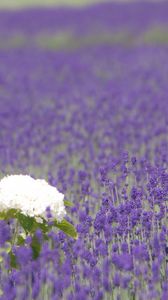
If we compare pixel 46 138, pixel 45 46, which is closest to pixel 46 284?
pixel 46 138

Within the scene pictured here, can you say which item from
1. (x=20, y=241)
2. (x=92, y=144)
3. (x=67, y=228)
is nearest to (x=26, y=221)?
(x=20, y=241)

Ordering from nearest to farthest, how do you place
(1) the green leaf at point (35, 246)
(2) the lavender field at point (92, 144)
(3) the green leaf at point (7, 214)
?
→ (2) the lavender field at point (92, 144) → (1) the green leaf at point (35, 246) → (3) the green leaf at point (7, 214)

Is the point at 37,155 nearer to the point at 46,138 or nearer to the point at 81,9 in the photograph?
the point at 46,138

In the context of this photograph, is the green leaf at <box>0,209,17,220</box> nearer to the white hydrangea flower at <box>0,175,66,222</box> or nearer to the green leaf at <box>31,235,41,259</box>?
the white hydrangea flower at <box>0,175,66,222</box>

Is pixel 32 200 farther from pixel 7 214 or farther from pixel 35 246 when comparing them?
pixel 35 246

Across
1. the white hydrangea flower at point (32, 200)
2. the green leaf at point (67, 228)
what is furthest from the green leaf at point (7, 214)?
the green leaf at point (67, 228)

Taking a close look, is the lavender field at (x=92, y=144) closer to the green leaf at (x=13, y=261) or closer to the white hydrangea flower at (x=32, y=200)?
the green leaf at (x=13, y=261)

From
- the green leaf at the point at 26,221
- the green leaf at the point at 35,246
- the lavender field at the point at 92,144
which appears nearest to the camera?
the lavender field at the point at 92,144
